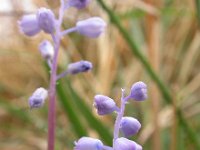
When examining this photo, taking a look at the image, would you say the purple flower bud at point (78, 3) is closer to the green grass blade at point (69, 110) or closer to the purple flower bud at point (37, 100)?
the purple flower bud at point (37, 100)

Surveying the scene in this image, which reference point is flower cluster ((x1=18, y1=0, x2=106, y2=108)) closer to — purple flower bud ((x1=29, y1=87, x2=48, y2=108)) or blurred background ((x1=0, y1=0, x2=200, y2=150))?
purple flower bud ((x1=29, y1=87, x2=48, y2=108))

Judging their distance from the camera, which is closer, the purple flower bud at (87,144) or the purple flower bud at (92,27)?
the purple flower bud at (87,144)

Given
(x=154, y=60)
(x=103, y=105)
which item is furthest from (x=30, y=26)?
(x=154, y=60)

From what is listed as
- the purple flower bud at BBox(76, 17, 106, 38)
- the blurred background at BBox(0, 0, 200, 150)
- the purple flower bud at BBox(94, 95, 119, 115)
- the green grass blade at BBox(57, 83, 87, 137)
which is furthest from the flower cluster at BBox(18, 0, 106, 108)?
the blurred background at BBox(0, 0, 200, 150)

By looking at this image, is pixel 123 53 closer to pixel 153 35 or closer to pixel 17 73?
pixel 17 73

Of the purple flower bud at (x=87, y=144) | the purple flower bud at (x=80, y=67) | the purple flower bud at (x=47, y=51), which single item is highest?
the purple flower bud at (x=47, y=51)

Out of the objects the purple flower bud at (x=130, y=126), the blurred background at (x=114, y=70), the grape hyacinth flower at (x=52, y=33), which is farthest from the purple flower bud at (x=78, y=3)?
the blurred background at (x=114, y=70)

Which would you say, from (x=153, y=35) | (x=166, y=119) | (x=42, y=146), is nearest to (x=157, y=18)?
(x=153, y=35)
